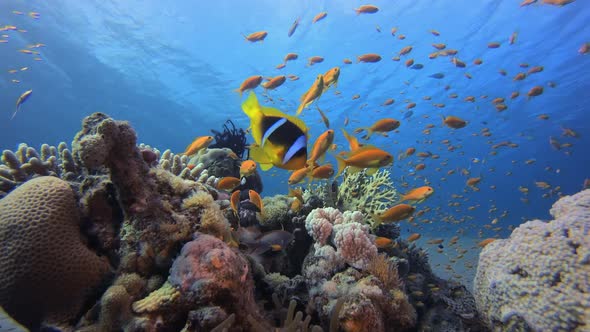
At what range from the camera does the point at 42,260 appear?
2143 mm

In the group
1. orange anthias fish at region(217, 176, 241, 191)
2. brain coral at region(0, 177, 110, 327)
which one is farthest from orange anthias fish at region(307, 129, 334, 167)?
brain coral at region(0, 177, 110, 327)

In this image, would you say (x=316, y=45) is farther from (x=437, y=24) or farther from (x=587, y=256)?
(x=587, y=256)

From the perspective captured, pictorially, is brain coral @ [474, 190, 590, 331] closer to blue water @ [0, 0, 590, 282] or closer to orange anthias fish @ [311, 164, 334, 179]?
orange anthias fish @ [311, 164, 334, 179]

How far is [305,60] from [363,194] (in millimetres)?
27061

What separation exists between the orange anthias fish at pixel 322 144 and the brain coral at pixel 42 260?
8.43ft

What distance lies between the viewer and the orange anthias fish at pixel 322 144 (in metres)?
3.53

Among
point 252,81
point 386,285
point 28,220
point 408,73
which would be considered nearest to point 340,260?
point 386,285

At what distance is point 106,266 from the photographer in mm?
2447

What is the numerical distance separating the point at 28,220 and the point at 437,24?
2827 cm

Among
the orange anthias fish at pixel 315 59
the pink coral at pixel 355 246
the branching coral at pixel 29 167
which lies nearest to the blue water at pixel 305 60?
the orange anthias fish at pixel 315 59

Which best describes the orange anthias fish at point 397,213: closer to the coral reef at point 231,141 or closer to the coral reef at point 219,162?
the coral reef at point 219,162

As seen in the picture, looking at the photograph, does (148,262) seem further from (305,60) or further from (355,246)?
(305,60)

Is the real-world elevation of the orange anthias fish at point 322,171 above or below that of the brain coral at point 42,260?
above

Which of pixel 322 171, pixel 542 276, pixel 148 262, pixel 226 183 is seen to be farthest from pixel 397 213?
pixel 148 262
